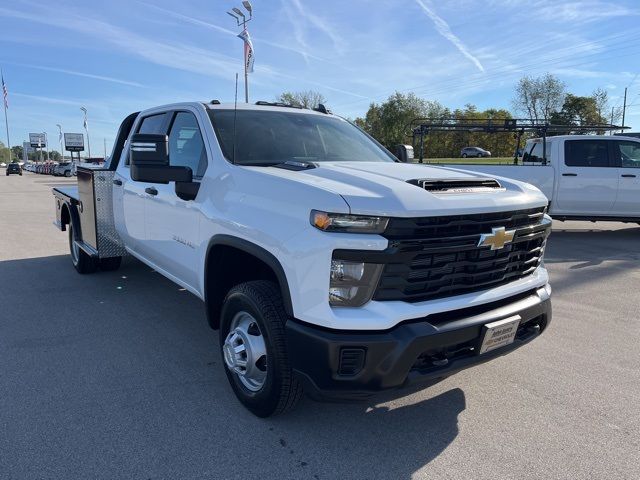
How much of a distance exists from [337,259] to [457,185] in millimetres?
943

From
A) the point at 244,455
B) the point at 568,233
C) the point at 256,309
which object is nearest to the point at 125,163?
the point at 256,309

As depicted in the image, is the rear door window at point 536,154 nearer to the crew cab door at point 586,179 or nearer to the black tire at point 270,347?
the crew cab door at point 586,179

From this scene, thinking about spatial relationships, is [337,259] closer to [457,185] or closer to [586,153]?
[457,185]

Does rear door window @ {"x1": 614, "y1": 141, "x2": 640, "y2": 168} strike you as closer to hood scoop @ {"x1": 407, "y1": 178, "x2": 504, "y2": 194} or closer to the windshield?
the windshield

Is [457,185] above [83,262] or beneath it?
above

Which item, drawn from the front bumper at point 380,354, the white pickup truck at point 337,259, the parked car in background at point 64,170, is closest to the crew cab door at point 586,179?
the white pickup truck at point 337,259

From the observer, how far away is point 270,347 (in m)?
2.63

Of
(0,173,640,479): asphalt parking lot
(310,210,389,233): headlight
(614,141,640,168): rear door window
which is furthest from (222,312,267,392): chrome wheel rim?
(614,141,640,168): rear door window

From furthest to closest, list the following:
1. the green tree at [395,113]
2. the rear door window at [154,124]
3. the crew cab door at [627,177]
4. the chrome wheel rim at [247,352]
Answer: the green tree at [395,113], the crew cab door at [627,177], the rear door window at [154,124], the chrome wheel rim at [247,352]

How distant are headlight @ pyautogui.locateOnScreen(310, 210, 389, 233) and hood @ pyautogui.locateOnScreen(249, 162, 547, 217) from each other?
36mm

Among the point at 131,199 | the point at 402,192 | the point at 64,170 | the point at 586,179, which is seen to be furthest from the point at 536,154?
the point at 64,170

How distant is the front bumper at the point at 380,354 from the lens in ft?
7.51

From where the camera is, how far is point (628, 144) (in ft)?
32.0

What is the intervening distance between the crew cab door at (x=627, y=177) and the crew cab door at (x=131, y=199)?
897cm
